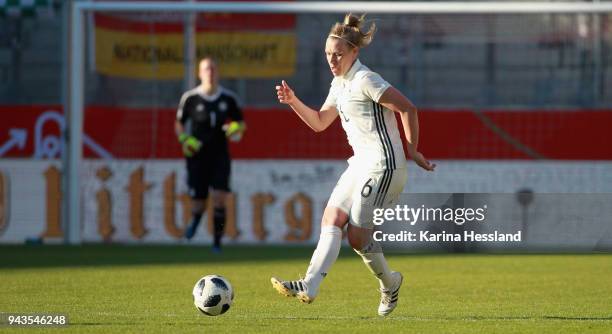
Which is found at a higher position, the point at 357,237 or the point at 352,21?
the point at 352,21

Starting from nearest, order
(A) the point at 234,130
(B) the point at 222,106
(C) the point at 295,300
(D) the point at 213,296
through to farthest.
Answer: (D) the point at 213,296 → (C) the point at 295,300 → (A) the point at 234,130 → (B) the point at 222,106

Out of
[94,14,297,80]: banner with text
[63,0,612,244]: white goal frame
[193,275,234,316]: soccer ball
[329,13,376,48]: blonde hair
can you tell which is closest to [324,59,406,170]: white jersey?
[329,13,376,48]: blonde hair

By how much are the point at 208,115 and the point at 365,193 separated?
7.56m

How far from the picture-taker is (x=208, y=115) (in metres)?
15.7

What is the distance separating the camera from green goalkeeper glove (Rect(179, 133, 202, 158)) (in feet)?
51.0

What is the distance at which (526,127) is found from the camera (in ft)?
56.2

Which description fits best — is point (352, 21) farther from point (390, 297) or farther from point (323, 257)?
point (390, 297)

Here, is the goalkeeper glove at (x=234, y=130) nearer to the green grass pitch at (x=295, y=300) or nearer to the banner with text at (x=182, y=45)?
the green grass pitch at (x=295, y=300)

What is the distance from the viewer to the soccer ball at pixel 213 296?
27.6 feet

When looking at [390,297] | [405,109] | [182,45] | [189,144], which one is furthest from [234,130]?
[405,109]

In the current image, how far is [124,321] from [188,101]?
24.6 feet

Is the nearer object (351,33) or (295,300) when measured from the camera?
(351,33)

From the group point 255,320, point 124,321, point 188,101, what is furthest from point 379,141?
point 188,101

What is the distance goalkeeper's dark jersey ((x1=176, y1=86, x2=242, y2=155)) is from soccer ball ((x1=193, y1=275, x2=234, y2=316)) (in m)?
7.22
